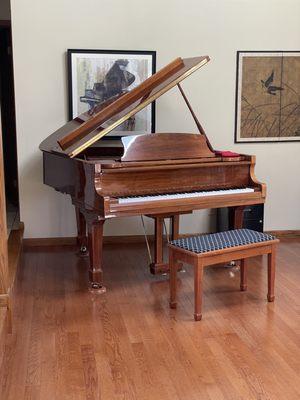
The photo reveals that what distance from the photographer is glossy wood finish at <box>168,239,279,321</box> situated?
11.3 feet

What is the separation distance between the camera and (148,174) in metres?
3.95

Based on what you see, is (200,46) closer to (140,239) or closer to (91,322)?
(140,239)

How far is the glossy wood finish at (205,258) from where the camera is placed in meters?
3.43

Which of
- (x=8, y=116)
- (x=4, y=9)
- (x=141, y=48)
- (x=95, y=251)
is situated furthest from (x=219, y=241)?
(x=4, y=9)

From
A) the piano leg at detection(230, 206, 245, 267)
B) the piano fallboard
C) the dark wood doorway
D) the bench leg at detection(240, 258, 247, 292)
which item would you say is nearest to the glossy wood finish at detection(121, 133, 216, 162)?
the piano fallboard

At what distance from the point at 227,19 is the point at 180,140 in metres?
1.79

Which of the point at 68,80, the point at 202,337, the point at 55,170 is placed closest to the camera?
the point at 202,337

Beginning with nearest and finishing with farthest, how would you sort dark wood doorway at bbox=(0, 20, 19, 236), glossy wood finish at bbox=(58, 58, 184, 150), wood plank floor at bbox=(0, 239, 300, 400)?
wood plank floor at bbox=(0, 239, 300, 400) < glossy wood finish at bbox=(58, 58, 184, 150) < dark wood doorway at bbox=(0, 20, 19, 236)

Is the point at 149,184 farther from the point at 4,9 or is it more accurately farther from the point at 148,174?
the point at 4,9

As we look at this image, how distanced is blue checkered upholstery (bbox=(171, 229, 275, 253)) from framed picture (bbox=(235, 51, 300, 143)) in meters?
1.91

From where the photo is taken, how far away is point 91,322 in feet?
11.4

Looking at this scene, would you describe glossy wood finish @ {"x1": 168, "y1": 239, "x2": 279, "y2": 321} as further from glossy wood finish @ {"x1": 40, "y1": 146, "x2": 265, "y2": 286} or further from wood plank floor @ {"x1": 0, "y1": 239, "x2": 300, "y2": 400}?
glossy wood finish @ {"x1": 40, "y1": 146, "x2": 265, "y2": 286}

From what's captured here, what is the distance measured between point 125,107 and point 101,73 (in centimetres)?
131

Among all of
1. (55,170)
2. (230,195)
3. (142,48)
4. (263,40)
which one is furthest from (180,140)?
(263,40)
